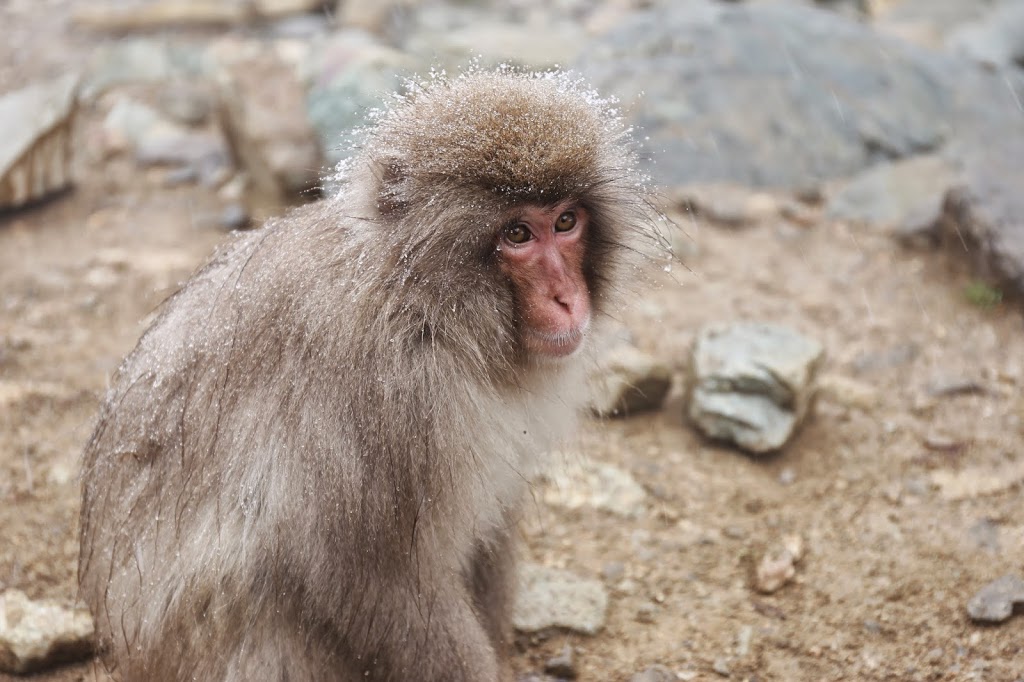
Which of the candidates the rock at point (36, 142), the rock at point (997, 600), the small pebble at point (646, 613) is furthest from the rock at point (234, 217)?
the rock at point (997, 600)

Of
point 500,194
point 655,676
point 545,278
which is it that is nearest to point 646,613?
point 655,676

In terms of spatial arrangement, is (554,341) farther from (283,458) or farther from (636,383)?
(636,383)

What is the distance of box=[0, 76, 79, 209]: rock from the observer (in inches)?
229

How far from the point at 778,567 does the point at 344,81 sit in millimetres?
3790

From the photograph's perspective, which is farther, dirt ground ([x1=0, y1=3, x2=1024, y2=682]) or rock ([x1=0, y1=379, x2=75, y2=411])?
rock ([x1=0, y1=379, x2=75, y2=411])

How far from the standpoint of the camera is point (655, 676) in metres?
3.12

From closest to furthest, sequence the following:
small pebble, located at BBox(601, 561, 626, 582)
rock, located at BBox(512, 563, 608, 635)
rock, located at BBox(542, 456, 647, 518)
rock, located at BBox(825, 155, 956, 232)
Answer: rock, located at BBox(512, 563, 608, 635) < small pebble, located at BBox(601, 561, 626, 582) < rock, located at BBox(542, 456, 647, 518) < rock, located at BBox(825, 155, 956, 232)

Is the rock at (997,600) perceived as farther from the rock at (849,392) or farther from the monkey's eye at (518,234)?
the monkey's eye at (518,234)

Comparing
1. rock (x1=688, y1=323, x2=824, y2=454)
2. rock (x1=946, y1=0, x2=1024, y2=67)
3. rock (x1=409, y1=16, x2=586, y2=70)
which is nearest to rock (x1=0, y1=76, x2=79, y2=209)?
rock (x1=409, y1=16, x2=586, y2=70)

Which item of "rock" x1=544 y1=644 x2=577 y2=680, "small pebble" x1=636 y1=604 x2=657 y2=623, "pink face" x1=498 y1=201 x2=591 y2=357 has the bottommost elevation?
"small pebble" x1=636 y1=604 x2=657 y2=623

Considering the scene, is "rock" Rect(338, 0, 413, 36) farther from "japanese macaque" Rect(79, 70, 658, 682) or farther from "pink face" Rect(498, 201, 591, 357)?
"pink face" Rect(498, 201, 591, 357)

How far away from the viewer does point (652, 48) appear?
22.1 ft

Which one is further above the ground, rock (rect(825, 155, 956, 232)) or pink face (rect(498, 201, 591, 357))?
pink face (rect(498, 201, 591, 357))

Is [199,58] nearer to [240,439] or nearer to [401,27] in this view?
[401,27]
